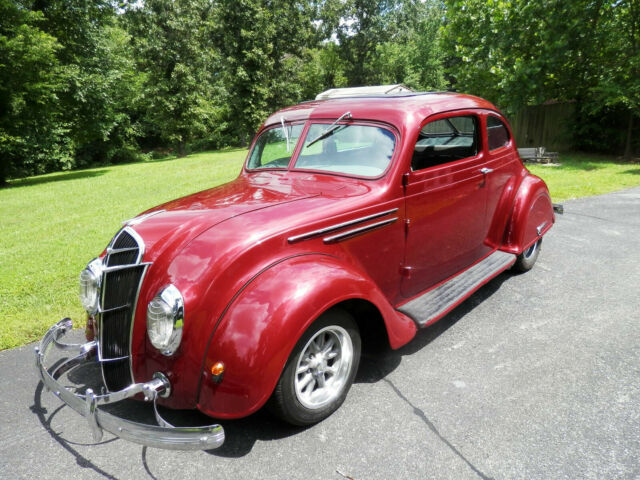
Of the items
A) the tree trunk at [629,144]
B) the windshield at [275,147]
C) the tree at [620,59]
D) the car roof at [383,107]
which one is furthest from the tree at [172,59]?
the car roof at [383,107]

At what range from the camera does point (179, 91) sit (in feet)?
78.1

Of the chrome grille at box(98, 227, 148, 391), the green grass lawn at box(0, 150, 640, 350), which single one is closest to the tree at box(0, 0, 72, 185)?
the green grass lawn at box(0, 150, 640, 350)

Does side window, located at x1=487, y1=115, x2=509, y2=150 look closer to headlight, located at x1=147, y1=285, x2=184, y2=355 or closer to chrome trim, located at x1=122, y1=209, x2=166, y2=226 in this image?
chrome trim, located at x1=122, y1=209, x2=166, y2=226

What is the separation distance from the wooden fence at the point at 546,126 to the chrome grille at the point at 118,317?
54.7 ft

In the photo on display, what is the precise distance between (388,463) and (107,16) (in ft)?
69.9

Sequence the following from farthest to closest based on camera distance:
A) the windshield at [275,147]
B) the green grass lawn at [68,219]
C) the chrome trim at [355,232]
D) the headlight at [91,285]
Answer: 1. the green grass lawn at [68,219]
2. the windshield at [275,147]
3. the chrome trim at [355,232]
4. the headlight at [91,285]

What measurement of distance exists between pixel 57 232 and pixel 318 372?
687 centimetres

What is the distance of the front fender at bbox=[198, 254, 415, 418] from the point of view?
2062 mm

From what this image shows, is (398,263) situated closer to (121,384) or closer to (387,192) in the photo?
(387,192)

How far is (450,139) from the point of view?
403 cm

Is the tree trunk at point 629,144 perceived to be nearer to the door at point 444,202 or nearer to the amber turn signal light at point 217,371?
the door at point 444,202

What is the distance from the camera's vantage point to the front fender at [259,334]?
2062 millimetres

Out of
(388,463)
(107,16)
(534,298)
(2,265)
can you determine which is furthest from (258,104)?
(388,463)

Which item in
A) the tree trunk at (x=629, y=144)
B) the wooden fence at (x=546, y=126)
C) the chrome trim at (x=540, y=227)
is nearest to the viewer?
the chrome trim at (x=540, y=227)
